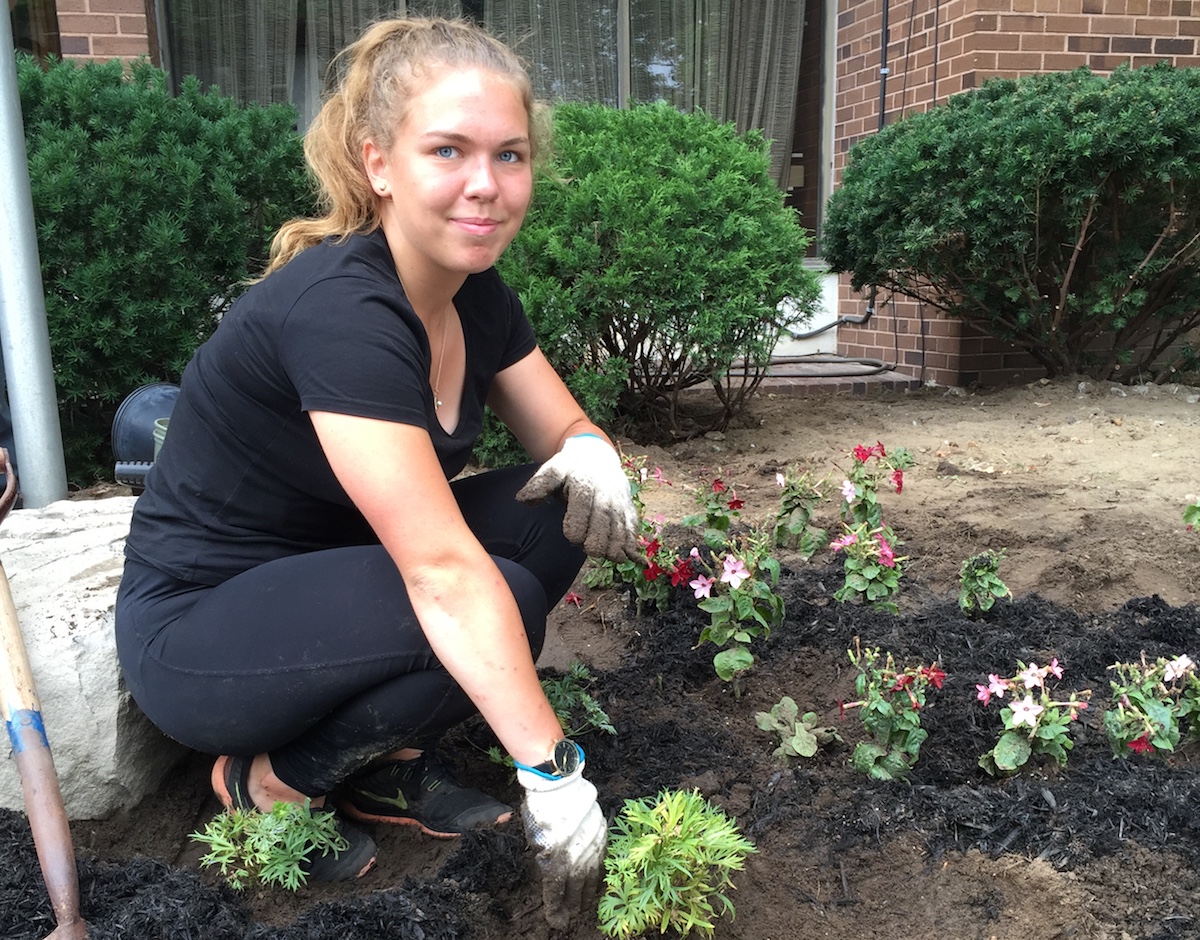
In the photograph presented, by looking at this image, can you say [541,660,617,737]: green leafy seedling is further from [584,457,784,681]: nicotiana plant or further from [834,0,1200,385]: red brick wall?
[834,0,1200,385]: red brick wall

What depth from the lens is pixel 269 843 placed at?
1.71 metres

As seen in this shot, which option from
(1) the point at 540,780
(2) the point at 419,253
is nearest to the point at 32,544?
(2) the point at 419,253

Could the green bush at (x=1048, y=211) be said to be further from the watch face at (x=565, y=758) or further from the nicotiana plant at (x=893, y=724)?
the watch face at (x=565, y=758)

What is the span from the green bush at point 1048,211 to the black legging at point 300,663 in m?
3.83

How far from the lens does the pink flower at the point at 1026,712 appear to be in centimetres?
184

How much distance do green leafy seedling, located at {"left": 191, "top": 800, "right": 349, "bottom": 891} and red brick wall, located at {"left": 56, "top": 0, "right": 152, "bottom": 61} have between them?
16.1 feet

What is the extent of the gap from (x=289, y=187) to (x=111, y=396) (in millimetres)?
1169

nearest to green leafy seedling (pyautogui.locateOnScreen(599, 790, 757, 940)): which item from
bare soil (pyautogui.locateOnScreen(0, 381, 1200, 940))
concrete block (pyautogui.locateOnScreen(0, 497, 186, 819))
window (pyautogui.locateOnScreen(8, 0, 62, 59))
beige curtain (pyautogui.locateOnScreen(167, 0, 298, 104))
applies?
bare soil (pyautogui.locateOnScreen(0, 381, 1200, 940))

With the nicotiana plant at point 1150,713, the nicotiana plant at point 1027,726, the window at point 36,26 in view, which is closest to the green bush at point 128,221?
the window at point 36,26

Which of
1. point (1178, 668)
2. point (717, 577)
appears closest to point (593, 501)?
point (717, 577)

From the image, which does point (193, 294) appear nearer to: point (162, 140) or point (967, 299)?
point (162, 140)

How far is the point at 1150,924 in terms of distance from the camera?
154 cm

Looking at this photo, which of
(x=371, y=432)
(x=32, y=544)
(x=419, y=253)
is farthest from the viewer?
(x=32, y=544)

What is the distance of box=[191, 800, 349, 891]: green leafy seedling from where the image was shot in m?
1.71
